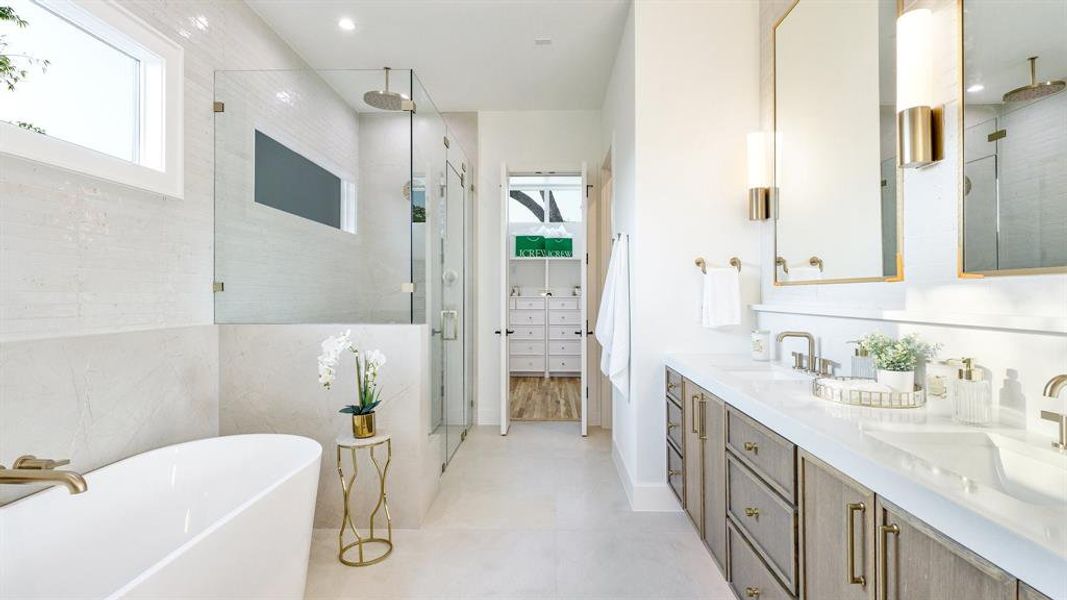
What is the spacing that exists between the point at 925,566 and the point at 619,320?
2.03 meters

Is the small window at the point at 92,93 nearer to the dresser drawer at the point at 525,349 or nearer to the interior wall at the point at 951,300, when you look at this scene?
the interior wall at the point at 951,300

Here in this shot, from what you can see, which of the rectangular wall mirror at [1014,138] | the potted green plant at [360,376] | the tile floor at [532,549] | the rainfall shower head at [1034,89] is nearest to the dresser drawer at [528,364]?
the tile floor at [532,549]

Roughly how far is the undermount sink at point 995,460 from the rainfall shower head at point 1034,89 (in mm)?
825

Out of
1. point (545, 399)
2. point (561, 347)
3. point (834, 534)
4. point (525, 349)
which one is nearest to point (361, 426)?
point (834, 534)

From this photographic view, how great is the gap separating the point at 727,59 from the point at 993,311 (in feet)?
6.23

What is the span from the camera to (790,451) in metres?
1.26

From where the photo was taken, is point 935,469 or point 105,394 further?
point 105,394

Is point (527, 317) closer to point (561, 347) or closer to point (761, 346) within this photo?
point (561, 347)

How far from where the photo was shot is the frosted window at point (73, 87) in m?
1.51

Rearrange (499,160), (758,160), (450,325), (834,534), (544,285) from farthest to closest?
1. (544,285)
2. (499,160)
3. (450,325)
4. (758,160)
5. (834,534)

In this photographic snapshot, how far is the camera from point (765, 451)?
1411mm

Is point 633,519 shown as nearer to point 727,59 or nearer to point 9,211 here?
point 727,59

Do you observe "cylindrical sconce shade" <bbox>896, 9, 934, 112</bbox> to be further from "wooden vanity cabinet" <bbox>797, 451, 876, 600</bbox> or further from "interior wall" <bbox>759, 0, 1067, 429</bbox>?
"wooden vanity cabinet" <bbox>797, 451, 876, 600</bbox>

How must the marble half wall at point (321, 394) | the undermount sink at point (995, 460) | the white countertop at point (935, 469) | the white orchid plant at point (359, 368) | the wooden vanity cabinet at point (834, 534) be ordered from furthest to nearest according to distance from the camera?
the marble half wall at point (321, 394)
the white orchid plant at point (359, 368)
the wooden vanity cabinet at point (834, 534)
the undermount sink at point (995, 460)
the white countertop at point (935, 469)
